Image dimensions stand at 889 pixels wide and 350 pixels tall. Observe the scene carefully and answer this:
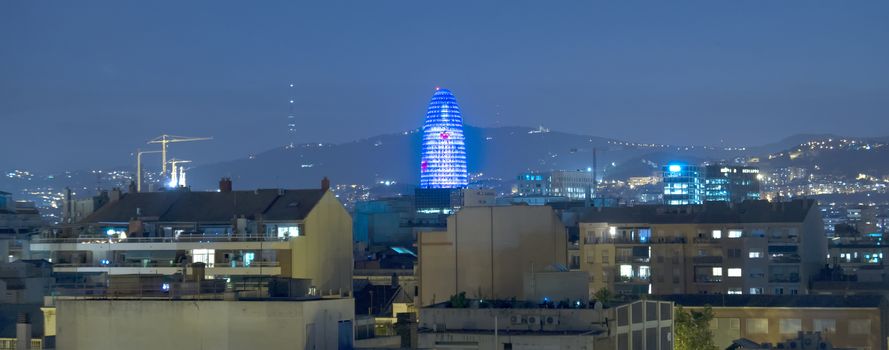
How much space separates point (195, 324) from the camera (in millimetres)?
51969

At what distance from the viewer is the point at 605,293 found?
8019 centimetres

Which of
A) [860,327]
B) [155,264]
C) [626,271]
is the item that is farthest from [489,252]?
[626,271]

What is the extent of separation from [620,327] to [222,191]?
135 ft

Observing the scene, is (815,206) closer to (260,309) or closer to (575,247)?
(575,247)

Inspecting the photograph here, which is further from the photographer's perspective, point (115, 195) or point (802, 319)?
point (115, 195)

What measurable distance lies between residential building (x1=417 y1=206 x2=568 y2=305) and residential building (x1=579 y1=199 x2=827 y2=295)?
1522 inches

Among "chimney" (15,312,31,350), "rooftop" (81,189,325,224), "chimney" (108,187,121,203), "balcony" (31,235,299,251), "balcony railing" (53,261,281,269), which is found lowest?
"chimney" (15,312,31,350)

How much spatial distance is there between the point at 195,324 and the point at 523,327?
32.1 ft

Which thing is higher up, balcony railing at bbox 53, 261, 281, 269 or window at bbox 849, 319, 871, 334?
balcony railing at bbox 53, 261, 281, 269

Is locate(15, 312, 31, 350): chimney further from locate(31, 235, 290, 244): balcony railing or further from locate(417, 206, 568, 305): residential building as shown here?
locate(31, 235, 290, 244): balcony railing

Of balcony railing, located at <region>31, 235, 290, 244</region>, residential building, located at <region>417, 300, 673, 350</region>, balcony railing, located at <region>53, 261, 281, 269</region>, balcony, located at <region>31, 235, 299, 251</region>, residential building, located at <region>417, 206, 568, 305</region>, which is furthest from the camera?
balcony railing, located at <region>31, 235, 290, 244</region>

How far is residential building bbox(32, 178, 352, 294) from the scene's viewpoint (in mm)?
85375

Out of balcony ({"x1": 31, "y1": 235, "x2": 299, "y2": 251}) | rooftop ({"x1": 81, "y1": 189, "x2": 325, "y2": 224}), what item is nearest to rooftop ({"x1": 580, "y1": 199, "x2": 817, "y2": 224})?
rooftop ({"x1": 81, "y1": 189, "x2": 325, "y2": 224})

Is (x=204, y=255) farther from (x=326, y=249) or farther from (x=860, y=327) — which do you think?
(x=860, y=327)
